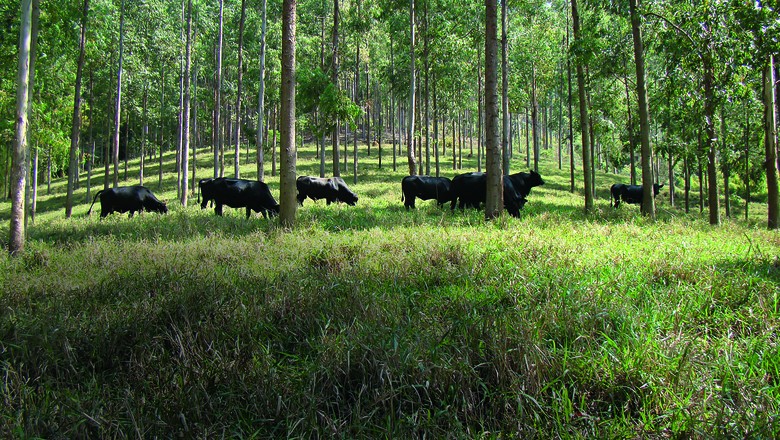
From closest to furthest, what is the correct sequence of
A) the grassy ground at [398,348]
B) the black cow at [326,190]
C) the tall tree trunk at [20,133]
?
the grassy ground at [398,348] < the tall tree trunk at [20,133] < the black cow at [326,190]

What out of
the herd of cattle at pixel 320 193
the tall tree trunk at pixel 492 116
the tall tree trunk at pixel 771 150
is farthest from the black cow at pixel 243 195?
the tall tree trunk at pixel 771 150

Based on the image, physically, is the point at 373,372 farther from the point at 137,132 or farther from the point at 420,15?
the point at 137,132

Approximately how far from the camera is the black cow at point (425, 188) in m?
17.6

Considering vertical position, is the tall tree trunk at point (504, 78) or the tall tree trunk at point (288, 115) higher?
the tall tree trunk at point (504, 78)

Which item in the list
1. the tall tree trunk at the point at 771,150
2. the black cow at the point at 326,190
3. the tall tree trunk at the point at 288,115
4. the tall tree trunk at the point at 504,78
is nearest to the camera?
the tall tree trunk at the point at 288,115

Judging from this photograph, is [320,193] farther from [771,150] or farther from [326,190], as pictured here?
[771,150]

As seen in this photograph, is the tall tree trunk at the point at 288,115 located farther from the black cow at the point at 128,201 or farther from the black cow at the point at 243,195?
the black cow at the point at 128,201

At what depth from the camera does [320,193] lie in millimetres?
20172

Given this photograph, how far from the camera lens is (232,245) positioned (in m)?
7.87

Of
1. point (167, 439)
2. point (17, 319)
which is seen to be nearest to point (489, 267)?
point (167, 439)

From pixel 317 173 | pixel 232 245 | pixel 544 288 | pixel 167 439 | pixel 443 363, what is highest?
pixel 317 173

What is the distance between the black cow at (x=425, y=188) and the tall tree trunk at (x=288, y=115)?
7911mm

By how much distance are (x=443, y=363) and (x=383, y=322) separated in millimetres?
918

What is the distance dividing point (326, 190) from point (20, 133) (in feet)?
41.4
